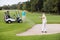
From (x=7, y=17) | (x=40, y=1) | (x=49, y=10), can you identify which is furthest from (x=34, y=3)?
(x=7, y=17)

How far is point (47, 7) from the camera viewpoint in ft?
239

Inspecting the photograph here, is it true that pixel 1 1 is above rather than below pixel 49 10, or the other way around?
above

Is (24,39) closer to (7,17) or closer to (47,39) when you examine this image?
(47,39)

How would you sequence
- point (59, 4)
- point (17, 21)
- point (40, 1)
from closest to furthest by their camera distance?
point (17, 21), point (59, 4), point (40, 1)

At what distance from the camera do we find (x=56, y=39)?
397 inches

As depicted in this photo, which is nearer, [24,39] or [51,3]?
[24,39]

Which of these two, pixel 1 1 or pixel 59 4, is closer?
pixel 1 1

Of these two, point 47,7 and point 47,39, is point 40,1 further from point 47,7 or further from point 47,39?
point 47,39

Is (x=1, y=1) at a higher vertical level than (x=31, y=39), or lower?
higher

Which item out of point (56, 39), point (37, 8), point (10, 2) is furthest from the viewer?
point (37, 8)

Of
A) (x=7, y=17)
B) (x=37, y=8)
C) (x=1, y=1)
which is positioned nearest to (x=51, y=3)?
(x=37, y=8)

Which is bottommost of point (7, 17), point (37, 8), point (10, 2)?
point (37, 8)

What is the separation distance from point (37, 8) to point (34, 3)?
548 centimetres

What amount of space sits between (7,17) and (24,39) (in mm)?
13266
